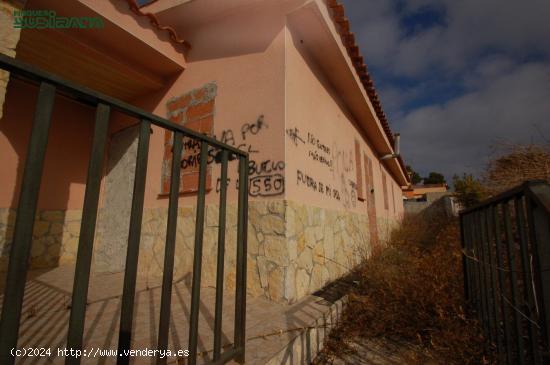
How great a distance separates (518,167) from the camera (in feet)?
16.5

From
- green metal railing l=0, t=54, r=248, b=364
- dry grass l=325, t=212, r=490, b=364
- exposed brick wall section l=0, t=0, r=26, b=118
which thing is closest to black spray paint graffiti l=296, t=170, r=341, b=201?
dry grass l=325, t=212, r=490, b=364

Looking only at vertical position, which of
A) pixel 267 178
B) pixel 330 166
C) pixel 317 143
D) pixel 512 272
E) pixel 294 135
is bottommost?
pixel 512 272

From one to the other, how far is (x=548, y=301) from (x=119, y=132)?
18.3 ft

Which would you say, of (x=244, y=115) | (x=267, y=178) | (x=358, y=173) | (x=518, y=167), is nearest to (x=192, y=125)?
(x=244, y=115)

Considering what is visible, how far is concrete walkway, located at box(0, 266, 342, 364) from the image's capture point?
1.80 meters

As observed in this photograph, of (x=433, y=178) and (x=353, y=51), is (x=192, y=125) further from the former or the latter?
(x=433, y=178)

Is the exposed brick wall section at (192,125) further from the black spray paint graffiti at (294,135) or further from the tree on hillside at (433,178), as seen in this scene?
the tree on hillside at (433,178)

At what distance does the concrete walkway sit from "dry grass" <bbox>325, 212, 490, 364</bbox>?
0.90ft

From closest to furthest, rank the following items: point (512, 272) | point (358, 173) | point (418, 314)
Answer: point (512, 272)
point (418, 314)
point (358, 173)

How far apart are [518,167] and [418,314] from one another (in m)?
4.35

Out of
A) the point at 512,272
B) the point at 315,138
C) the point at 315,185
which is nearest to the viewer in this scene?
the point at 512,272

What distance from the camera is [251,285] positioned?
299cm

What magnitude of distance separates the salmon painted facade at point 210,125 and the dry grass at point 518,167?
3.07 meters

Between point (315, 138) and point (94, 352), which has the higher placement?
point (315, 138)
